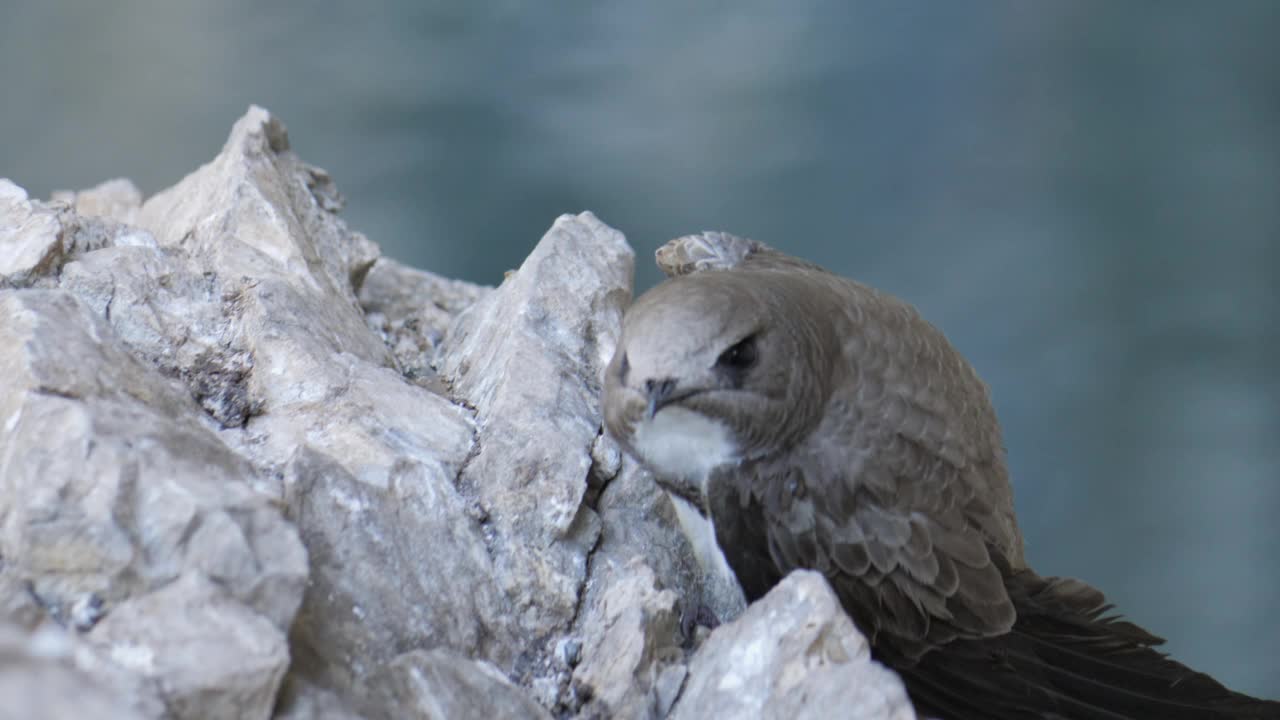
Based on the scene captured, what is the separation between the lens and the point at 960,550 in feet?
9.96

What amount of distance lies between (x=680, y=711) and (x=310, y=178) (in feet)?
8.90

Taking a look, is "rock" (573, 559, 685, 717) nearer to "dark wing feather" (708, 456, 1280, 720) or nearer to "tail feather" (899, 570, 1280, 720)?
"dark wing feather" (708, 456, 1280, 720)

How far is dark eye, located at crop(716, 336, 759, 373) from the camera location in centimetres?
285

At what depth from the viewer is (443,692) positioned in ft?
8.01

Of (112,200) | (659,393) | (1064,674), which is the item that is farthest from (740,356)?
(112,200)

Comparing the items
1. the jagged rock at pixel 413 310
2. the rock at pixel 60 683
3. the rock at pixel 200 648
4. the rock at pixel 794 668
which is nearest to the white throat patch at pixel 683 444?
the rock at pixel 794 668

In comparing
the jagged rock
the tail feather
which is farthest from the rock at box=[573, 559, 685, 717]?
the jagged rock

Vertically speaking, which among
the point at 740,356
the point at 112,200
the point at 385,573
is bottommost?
the point at 385,573

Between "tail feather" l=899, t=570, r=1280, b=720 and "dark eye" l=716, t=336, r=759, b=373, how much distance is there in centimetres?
90

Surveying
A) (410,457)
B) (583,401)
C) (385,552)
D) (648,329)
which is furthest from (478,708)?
(583,401)

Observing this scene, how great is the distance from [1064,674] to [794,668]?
872 mm

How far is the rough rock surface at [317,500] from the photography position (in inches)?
83.1

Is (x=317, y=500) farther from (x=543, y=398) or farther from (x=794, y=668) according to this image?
(x=794, y=668)

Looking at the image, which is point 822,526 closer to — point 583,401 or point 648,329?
point 648,329
